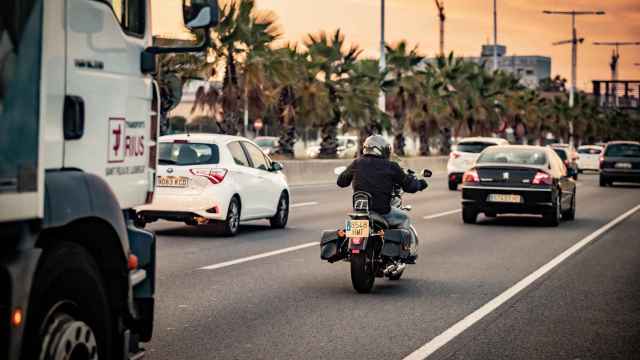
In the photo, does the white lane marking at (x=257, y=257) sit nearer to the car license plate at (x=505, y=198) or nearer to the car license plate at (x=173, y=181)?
the car license plate at (x=173, y=181)

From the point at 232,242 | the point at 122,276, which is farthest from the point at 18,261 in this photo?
the point at 232,242

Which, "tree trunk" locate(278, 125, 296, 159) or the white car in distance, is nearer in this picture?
"tree trunk" locate(278, 125, 296, 159)

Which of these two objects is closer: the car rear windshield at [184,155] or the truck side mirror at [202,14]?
the truck side mirror at [202,14]

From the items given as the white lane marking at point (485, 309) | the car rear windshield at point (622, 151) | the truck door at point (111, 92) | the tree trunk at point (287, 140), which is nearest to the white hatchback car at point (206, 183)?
the white lane marking at point (485, 309)

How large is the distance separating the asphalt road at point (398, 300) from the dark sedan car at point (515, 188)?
1792 millimetres

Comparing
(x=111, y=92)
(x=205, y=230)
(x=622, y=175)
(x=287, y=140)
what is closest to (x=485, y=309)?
(x=111, y=92)

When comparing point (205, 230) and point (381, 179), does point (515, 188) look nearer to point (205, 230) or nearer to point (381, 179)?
point (205, 230)

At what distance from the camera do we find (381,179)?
480 inches

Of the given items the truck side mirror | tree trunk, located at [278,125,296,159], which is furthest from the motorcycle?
tree trunk, located at [278,125,296,159]

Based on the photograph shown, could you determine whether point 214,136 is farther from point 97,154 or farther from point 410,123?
point 410,123

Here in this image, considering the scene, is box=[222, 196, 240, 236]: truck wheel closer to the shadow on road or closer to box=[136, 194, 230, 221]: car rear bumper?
the shadow on road

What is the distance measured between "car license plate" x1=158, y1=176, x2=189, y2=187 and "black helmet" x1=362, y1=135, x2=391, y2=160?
20.0 ft

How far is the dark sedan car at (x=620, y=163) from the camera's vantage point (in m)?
43.2

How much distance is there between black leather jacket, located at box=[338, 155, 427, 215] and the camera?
12.2 m
